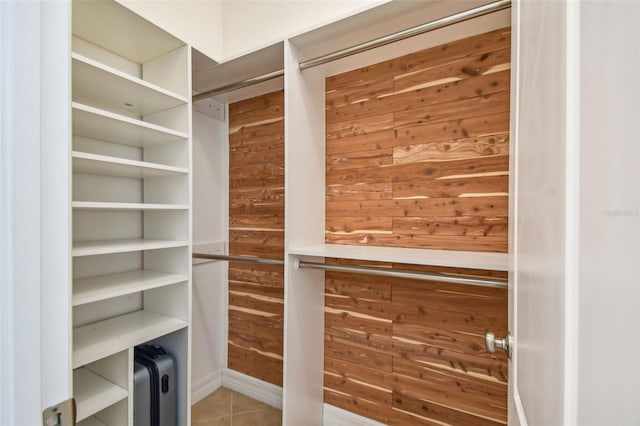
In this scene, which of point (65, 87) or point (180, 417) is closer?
point (65, 87)

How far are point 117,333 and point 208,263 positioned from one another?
34.6 inches

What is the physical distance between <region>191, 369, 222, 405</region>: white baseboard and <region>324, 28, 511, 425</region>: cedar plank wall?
92 centimetres

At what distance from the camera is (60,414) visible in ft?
1.41

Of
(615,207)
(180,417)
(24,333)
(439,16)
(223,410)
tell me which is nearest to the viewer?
(615,207)

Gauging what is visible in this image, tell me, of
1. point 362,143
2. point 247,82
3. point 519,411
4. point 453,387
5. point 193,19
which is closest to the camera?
point 519,411

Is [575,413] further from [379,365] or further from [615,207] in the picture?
[379,365]

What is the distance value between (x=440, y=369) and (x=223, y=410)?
149 cm

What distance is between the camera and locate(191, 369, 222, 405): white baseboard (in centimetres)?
201

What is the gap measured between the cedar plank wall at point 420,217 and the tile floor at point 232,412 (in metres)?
0.47

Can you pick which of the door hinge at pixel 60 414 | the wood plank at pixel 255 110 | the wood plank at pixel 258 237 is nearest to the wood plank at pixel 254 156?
the wood plank at pixel 255 110

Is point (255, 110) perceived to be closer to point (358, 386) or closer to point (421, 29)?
point (421, 29)

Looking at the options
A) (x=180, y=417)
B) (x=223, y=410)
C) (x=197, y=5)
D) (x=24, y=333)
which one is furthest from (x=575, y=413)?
(x=197, y=5)

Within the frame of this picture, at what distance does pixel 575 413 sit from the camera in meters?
0.32

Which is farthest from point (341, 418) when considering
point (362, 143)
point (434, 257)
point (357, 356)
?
point (362, 143)
